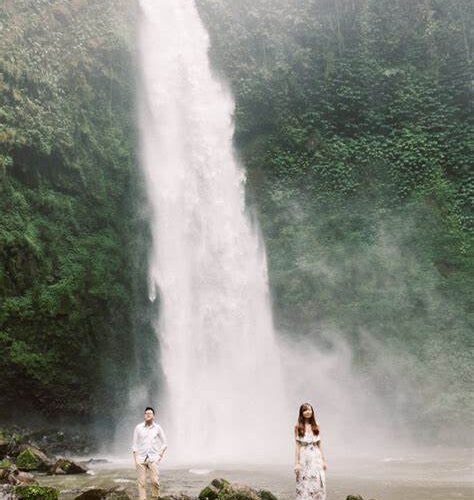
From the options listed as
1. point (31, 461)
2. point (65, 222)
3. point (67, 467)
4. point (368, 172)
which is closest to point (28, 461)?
point (31, 461)

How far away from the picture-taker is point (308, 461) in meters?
6.42

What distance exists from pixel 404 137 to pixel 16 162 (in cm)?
1440

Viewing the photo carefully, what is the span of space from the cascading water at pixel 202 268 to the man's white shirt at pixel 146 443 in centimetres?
625

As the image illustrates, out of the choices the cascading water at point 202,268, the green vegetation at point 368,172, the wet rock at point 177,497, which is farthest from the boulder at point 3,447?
the green vegetation at point 368,172

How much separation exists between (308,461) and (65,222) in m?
14.5

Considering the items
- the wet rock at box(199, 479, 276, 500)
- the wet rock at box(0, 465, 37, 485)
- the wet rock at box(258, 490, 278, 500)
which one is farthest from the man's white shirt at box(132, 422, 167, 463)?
the wet rock at box(0, 465, 37, 485)

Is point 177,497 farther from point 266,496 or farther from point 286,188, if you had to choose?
point 286,188

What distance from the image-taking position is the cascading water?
55.0ft

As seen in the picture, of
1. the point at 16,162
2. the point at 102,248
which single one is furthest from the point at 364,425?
the point at 16,162

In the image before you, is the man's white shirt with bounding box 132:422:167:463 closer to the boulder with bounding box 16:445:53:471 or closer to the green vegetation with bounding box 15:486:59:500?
the green vegetation with bounding box 15:486:59:500

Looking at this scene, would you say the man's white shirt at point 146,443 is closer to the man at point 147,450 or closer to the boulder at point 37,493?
the man at point 147,450

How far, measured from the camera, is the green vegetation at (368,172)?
19.5m

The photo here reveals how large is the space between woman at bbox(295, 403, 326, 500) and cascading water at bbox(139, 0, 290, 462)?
7.95m

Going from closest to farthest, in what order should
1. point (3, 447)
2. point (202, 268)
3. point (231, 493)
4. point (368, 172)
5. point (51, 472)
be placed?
point (231, 493)
point (51, 472)
point (3, 447)
point (202, 268)
point (368, 172)
